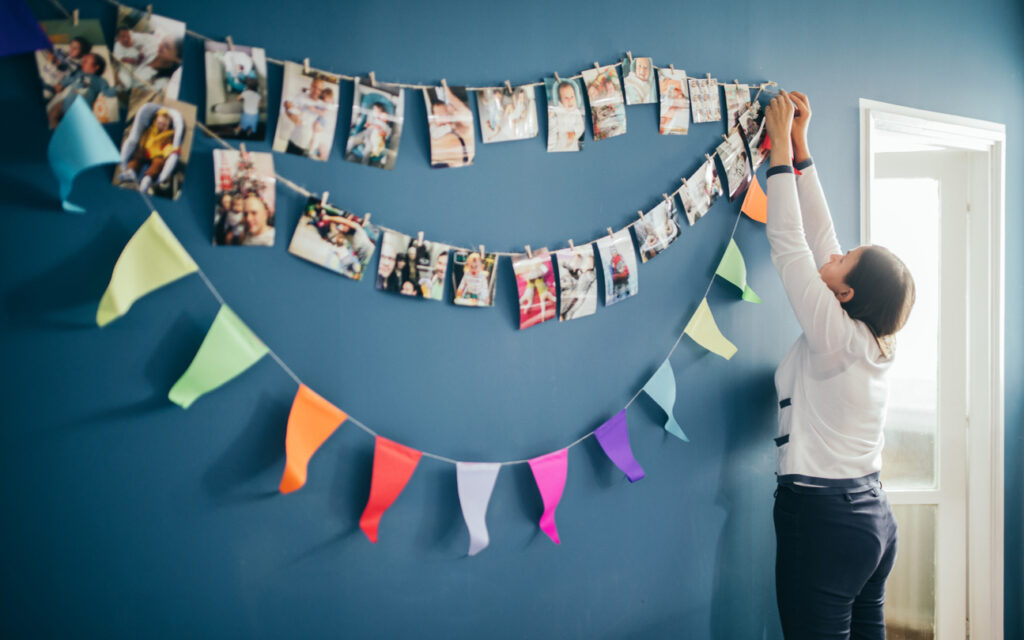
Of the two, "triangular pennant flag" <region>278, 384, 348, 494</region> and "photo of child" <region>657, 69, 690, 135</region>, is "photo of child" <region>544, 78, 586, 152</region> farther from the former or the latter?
"triangular pennant flag" <region>278, 384, 348, 494</region>

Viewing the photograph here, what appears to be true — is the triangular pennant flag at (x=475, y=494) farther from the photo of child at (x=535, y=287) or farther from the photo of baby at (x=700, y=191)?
the photo of baby at (x=700, y=191)

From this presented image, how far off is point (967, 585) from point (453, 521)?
2274 mm

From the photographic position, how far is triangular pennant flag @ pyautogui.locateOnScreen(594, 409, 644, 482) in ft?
5.40

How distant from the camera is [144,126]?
3.92 ft

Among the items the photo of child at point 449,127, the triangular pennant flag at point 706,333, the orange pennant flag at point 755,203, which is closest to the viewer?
the photo of child at point 449,127

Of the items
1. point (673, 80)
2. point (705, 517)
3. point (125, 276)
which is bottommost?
point (705, 517)

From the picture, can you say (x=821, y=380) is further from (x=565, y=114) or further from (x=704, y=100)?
(x=565, y=114)

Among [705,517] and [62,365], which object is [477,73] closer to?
[62,365]

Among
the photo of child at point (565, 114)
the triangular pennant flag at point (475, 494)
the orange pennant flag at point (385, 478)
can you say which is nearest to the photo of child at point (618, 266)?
the photo of child at point (565, 114)

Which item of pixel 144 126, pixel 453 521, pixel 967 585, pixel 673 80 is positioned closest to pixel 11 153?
pixel 144 126

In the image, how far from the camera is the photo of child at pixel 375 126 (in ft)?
4.51

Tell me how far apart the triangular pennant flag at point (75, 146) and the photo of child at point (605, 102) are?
1.14 metres

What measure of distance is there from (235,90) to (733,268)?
1.44m

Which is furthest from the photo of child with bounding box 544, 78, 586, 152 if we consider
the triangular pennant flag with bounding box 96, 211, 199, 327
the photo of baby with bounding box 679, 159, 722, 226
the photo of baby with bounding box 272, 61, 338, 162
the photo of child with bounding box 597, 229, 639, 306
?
the triangular pennant flag with bounding box 96, 211, 199, 327
